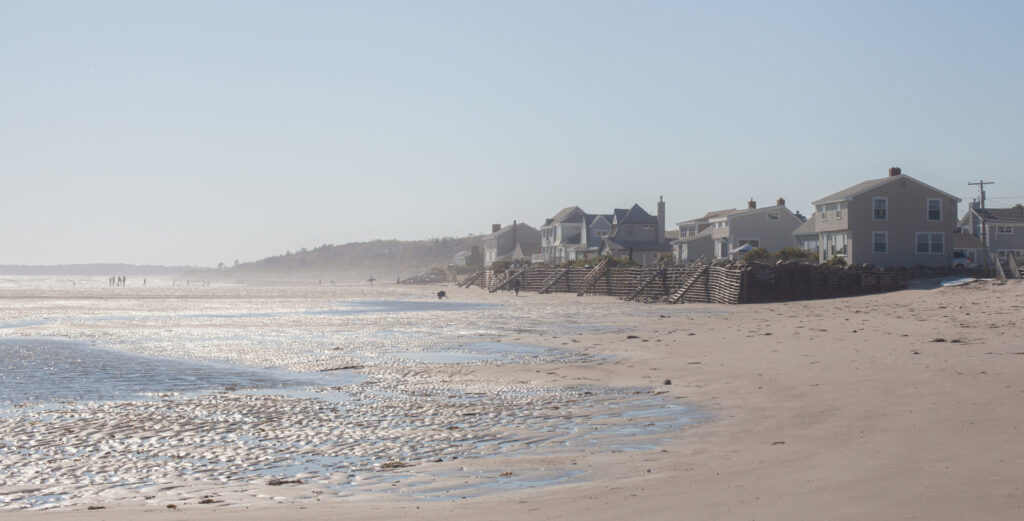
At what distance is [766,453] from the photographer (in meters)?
9.10

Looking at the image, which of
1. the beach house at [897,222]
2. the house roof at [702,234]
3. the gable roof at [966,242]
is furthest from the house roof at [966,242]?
the house roof at [702,234]

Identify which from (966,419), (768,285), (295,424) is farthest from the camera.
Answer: (768,285)

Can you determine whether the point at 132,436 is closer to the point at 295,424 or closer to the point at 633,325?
the point at 295,424

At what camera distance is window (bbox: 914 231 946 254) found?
5600cm

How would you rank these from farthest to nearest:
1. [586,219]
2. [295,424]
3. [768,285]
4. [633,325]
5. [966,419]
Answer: [586,219]
[768,285]
[633,325]
[295,424]
[966,419]

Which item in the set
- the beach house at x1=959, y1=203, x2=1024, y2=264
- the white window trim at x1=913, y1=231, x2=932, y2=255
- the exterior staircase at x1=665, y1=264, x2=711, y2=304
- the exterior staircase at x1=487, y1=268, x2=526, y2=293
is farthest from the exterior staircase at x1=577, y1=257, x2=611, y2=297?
the beach house at x1=959, y1=203, x2=1024, y2=264

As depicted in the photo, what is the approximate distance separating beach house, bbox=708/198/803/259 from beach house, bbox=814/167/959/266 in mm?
20262

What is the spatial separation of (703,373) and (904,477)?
8.93m

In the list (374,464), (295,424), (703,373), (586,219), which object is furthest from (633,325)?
(586,219)

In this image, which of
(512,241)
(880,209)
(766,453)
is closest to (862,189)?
(880,209)

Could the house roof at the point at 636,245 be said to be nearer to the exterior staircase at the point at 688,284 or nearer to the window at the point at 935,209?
the window at the point at 935,209

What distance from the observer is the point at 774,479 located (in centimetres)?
778

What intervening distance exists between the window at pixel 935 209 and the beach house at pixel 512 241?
69.5 metres

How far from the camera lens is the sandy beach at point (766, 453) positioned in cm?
689
